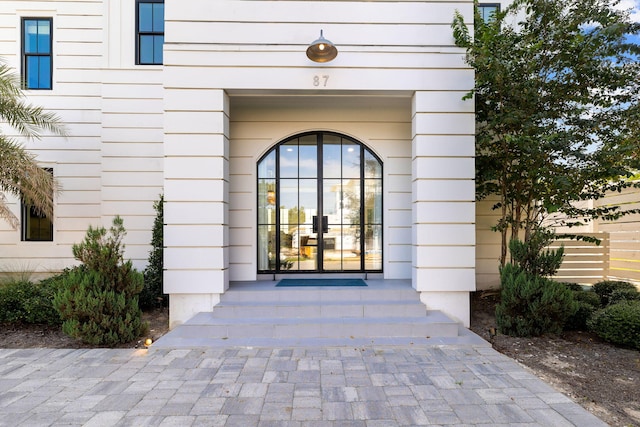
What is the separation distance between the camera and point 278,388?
2.92 meters

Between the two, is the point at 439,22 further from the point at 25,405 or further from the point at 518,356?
the point at 25,405

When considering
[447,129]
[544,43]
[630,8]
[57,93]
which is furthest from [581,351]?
[57,93]

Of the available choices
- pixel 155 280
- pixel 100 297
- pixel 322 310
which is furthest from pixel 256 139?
pixel 100 297

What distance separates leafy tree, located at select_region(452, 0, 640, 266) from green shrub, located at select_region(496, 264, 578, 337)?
4.37 ft

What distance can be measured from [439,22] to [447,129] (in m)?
1.58

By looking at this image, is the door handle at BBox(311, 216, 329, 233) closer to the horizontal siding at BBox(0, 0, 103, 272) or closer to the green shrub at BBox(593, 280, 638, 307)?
the horizontal siding at BBox(0, 0, 103, 272)

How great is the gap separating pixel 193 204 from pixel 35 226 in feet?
15.8

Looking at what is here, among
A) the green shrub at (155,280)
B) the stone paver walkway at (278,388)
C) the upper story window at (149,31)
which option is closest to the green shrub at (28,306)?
the stone paver walkway at (278,388)

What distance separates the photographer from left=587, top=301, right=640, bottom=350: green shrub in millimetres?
3873

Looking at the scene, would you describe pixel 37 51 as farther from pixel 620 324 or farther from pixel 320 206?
pixel 620 324

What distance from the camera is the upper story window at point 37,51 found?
6.82 m

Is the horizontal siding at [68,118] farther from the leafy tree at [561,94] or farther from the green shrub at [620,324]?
the green shrub at [620,324]

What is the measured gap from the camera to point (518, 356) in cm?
377

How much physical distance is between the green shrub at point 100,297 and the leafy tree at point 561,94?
5371mm
